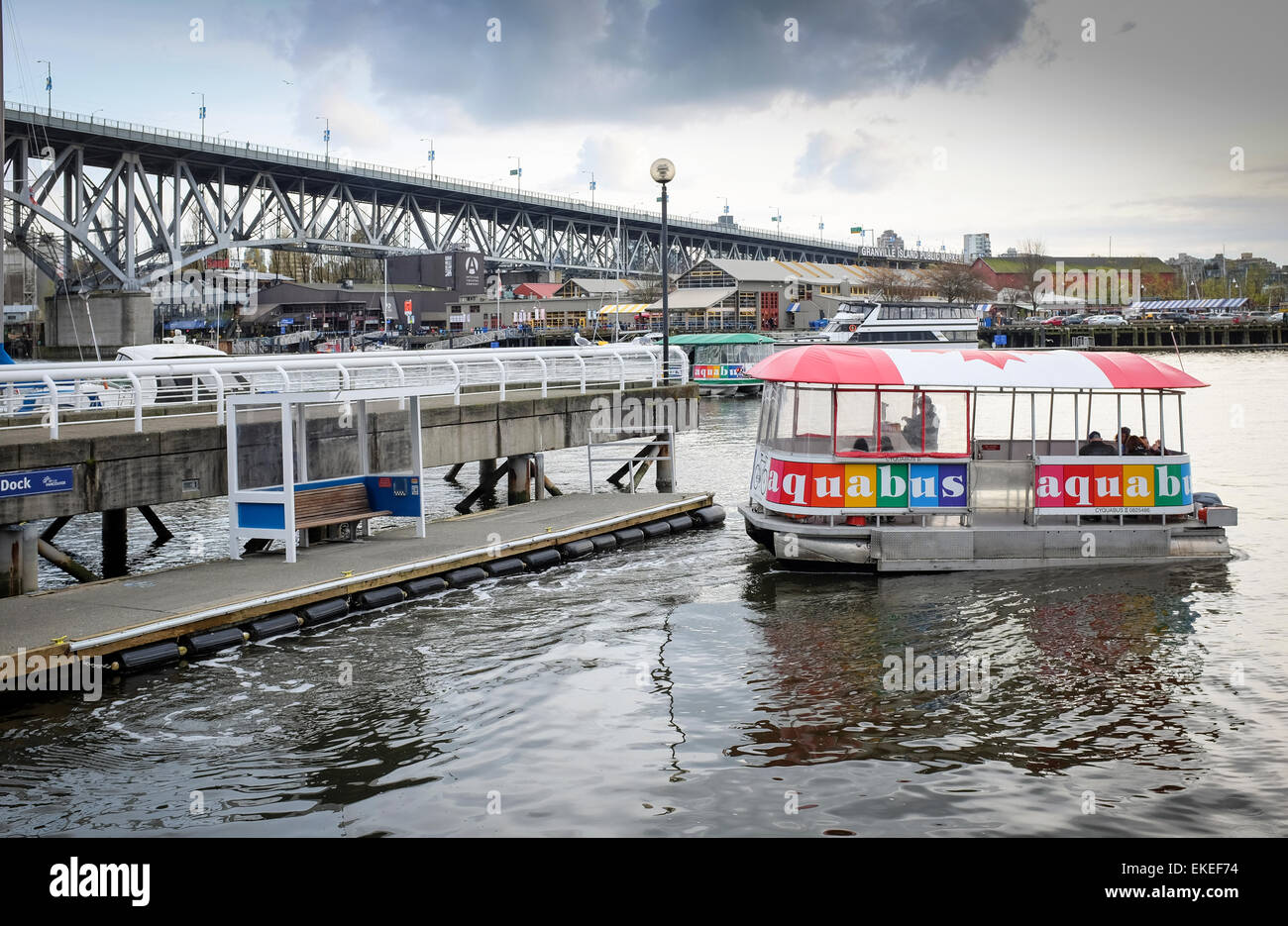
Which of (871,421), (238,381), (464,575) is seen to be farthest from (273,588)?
(238,381)

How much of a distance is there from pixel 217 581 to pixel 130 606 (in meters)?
1.71

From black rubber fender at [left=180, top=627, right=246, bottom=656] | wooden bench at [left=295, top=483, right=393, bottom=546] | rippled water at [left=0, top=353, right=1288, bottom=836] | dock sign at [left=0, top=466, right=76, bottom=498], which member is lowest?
rippled water at [left=0, top=353, right=1288, bottom=836]

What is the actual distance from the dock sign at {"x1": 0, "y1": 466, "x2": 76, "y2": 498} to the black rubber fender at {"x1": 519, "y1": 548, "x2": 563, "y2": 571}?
24.5 ft

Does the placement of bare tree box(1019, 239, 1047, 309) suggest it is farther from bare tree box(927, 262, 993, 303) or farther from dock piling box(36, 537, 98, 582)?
dock piling box(36, 537, 98, 582)

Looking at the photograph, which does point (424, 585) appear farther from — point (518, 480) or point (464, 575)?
point (518, 480)

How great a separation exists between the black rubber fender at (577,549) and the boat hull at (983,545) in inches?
130

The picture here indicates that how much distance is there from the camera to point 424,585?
1884 cm

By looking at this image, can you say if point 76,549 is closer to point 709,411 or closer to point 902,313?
point 709,411

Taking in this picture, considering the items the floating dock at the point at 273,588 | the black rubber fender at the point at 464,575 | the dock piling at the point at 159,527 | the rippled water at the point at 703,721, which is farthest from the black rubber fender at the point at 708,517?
the dock piling at the point at 159,527

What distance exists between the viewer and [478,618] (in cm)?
1795

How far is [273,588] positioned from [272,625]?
3.04 ft

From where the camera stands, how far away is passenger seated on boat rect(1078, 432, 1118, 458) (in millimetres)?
21516

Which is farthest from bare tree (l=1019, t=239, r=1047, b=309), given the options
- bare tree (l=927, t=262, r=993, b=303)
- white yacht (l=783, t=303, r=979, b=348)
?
white yacht (l=783, t=303, r=979, b=348)
